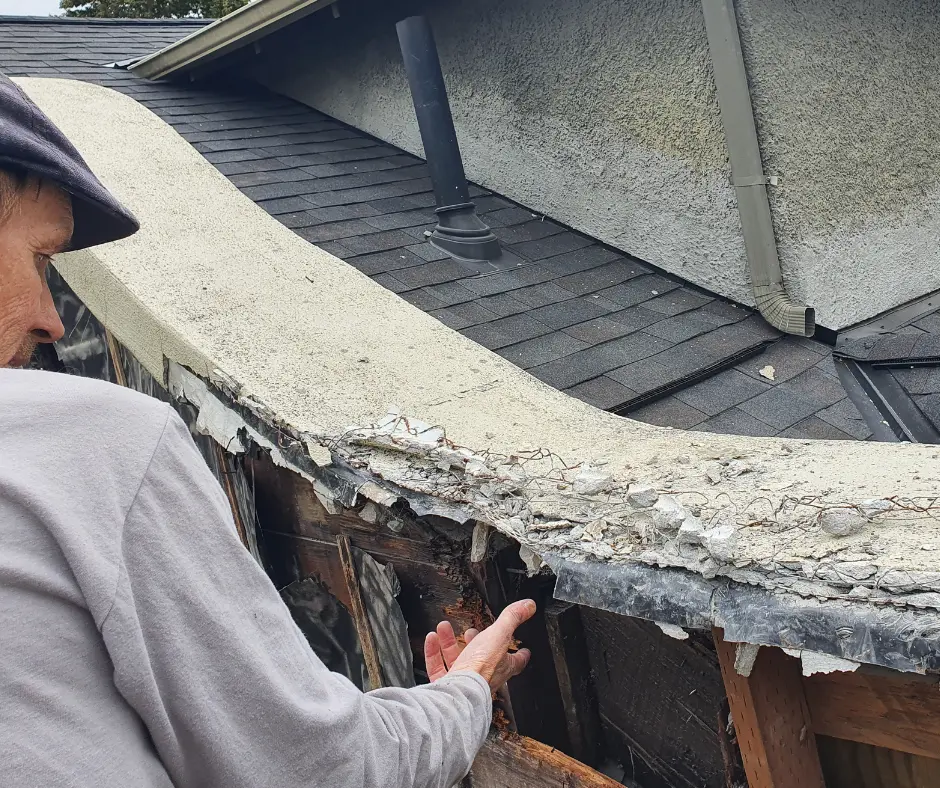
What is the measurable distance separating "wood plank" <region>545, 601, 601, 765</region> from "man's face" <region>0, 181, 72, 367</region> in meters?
1.41

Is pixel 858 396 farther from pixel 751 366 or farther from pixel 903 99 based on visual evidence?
pixel 903 99

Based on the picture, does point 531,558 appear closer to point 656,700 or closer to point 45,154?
point 656,700

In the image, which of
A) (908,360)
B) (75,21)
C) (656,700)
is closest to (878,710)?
(656,700)

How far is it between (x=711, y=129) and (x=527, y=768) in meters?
2.67

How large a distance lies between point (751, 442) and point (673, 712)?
0.71 meters

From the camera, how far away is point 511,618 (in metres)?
1.44

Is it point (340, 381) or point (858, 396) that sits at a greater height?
point (340, 381)

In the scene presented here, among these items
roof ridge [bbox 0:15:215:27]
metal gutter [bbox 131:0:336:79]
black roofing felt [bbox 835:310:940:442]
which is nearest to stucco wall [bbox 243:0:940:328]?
black roofing felt [bbox 835:310:940:442]

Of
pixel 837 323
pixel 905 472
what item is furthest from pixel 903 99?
pixel 905 472

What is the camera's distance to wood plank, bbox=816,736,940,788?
4.80ft

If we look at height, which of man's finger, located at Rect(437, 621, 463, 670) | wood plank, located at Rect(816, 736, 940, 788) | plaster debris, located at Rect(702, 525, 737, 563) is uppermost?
plaster debris, located at Rect(702, 525, 737, 563)

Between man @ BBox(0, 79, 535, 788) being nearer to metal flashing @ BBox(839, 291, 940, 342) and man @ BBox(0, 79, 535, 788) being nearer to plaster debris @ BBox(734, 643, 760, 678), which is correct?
plaster debris @ BBox(734, 643, 760, 678)

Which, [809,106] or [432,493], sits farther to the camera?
[809,106]

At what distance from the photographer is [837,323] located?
3316mm
